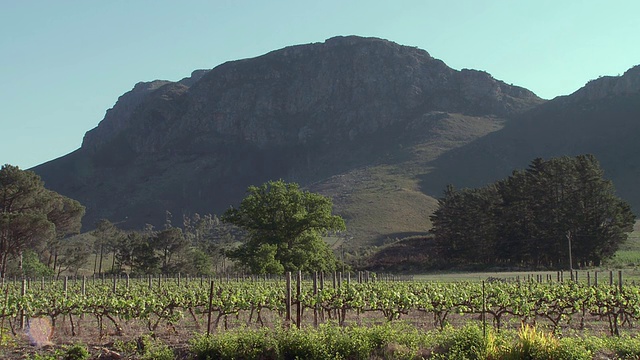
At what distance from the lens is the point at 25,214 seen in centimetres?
5391

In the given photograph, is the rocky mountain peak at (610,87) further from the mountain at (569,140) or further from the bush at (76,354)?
the bush at (76,354)

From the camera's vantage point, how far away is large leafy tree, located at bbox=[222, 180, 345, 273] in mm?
48938

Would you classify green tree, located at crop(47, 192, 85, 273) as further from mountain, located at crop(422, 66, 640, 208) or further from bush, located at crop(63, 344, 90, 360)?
mountain, located at crop(422, 66, 640, 208)

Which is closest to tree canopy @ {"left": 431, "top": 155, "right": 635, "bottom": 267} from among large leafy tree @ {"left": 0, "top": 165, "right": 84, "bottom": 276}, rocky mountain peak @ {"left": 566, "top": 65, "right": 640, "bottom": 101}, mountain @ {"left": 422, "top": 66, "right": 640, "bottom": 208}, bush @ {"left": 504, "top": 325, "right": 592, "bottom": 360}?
large leafy tree @ {"left": 0, "top": 165, "right": 84, "bottom": 276}

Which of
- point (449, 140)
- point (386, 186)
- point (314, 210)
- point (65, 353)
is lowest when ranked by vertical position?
point (65, 353)

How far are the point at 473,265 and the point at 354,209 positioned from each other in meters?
47.4

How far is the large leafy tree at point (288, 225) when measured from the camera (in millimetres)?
48938

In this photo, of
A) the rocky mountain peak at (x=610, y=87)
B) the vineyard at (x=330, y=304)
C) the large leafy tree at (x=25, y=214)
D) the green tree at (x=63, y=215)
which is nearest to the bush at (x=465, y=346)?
the vineyard at (x=330, y=304)

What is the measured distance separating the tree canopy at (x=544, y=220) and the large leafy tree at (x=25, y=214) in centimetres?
4246

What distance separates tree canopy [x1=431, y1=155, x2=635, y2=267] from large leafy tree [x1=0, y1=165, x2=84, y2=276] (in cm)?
4246

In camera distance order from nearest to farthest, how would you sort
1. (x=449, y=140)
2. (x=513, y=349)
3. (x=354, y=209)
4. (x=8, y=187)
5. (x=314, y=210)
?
(x=513, y=349), (x=314, y=210), (x=8, y=187), (x=354, y=209), (x=449, y=140)

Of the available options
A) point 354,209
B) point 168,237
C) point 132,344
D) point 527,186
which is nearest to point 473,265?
point 527,186

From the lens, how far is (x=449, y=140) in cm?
16575

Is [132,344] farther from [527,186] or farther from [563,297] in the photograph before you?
[527,186]
